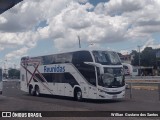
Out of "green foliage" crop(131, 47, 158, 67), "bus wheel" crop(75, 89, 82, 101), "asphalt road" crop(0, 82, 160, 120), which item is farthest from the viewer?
"green foliage" crop(131, 47, 158, 67)

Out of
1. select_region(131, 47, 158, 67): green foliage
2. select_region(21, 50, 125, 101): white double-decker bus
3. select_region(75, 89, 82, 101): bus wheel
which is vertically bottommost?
select_region(75, 89, 82, 101): bus wheel

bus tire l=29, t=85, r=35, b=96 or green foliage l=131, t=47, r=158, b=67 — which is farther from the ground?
green foliage l=131, t=47, r=158, b=67

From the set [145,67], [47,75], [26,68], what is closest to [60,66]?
[47,75]

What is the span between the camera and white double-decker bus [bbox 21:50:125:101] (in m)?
24.2

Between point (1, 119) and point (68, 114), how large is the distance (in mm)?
3371

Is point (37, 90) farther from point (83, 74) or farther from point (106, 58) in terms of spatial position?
point (106, 58)

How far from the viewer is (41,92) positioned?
31.7 metres

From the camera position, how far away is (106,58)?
2483 centimetres

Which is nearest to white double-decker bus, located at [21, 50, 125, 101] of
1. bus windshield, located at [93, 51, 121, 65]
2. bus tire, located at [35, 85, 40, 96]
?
bus windshield, located at [93, 51, 121, 65]

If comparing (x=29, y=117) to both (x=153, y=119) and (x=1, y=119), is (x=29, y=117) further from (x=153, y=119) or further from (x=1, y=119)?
(x=153, y=119)

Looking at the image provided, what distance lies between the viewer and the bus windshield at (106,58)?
24.5 m

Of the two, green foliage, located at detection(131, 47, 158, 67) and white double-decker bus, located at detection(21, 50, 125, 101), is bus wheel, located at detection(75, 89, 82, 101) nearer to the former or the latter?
white double-decker bus, located at detection(21, 50, 125, 101)

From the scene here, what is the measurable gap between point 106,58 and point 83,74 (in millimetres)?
1954

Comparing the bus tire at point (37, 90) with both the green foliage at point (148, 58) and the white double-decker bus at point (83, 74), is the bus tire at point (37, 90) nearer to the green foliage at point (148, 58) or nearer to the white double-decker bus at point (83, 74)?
the white double-decker bus at point (83, 74)
